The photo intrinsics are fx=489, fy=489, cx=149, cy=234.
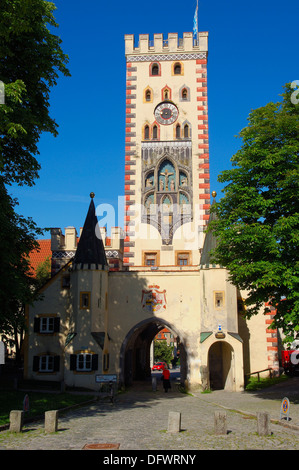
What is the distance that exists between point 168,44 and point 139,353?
24461 mm

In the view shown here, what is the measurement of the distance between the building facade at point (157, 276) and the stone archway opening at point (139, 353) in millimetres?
96

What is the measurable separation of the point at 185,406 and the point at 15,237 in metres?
10.4

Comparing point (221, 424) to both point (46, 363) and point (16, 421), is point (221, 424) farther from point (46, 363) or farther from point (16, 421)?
point (46, 363)

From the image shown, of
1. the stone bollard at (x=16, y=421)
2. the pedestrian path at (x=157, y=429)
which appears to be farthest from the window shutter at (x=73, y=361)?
the stone bollard at (x=16, y=421)

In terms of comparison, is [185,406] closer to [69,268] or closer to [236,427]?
[236,427]

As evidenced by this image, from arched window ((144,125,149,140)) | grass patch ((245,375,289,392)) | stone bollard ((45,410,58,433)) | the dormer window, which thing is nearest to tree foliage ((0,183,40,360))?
stone bollard ((45,410,58,433))

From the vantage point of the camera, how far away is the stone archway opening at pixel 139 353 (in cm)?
2978

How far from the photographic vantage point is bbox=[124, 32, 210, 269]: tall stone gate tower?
3422 centimetres

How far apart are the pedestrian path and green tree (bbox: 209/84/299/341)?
4171mm

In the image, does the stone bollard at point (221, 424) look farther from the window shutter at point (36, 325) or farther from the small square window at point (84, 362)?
the window shutter at point (36, 325)

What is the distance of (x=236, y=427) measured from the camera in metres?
15.2

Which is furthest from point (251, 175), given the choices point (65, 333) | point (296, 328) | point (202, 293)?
point (65, 333)

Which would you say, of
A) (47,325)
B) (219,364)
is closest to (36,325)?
(47,325)

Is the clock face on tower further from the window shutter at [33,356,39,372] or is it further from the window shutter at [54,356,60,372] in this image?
the window shutter at [33,356,39,372]
